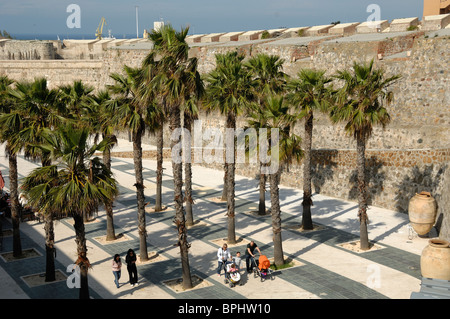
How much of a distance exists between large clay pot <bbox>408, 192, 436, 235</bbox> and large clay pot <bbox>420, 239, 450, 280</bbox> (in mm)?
5307

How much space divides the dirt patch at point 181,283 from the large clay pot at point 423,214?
33.2 ft

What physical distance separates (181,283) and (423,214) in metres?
11.2

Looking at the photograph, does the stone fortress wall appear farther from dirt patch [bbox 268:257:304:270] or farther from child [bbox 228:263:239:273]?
child [bbox 228:263:239:273]

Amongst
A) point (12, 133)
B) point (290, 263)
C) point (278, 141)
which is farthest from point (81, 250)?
point (290, 263)

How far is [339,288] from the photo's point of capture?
1939 cm

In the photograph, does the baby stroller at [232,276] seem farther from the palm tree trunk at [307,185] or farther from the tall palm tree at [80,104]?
the tall palm tree at [80,104]

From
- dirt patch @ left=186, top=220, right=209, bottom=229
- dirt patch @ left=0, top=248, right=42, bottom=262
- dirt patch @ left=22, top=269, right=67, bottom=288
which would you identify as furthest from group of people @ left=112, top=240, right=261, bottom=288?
dirt patch @ left=186, top=220, right=209, bottom=229

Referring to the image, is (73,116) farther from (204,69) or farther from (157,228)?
(204,69)

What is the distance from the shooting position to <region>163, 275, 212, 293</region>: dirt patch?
64.5ft

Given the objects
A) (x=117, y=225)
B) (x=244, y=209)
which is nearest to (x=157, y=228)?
(x=117, y=225)

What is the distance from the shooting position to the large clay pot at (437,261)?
1894 cm

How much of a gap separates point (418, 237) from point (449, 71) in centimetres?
1108

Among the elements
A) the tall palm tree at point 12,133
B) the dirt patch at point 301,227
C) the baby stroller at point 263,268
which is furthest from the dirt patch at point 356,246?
the tall palm tree at point 12,133

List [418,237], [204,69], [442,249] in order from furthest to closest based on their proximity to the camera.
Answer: [204,69]
[418,237]
[442,249]
